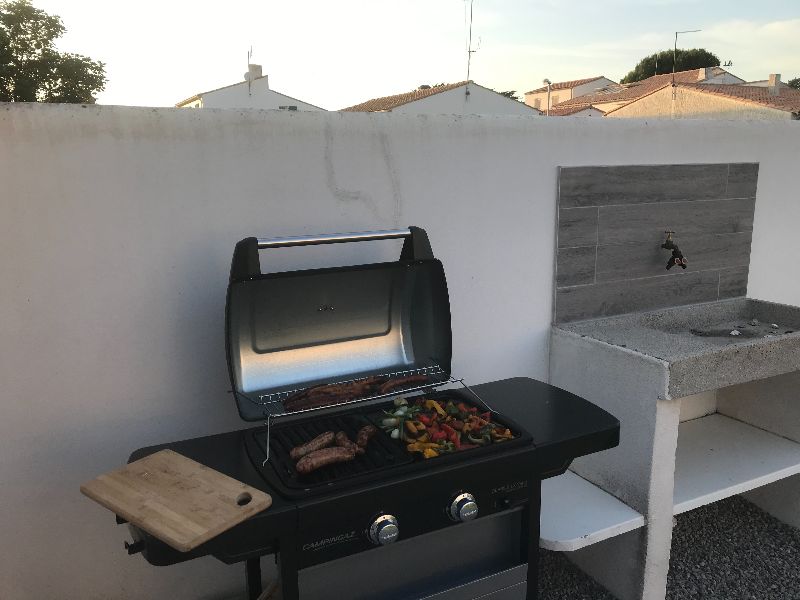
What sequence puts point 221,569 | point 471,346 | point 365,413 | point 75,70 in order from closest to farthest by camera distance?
point 365,413, point 221,569, point 471,346, point 75,70

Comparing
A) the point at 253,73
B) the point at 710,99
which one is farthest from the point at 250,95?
the point at 710,99

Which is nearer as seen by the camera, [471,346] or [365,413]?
[365,413]

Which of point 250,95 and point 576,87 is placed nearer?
point 250,95

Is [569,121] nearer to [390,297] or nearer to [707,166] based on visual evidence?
[707,166]

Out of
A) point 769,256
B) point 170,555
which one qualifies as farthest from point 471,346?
point 769,256

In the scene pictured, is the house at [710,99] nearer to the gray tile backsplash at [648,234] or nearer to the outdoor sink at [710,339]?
the gray tile backsplash at [648,234]

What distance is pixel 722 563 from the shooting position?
261 cm

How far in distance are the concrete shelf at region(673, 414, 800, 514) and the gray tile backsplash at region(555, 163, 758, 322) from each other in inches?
25.5

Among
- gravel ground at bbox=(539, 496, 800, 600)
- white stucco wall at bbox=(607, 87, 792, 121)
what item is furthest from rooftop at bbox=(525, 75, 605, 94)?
gravel ground at bbox=(539, 496, 800, 600)

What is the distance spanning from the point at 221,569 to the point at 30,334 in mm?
989

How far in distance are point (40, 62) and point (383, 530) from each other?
1005 inches

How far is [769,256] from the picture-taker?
10.2 ft

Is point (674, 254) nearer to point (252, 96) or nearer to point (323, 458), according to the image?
point (323, 458)

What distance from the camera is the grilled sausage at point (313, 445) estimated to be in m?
1.49
